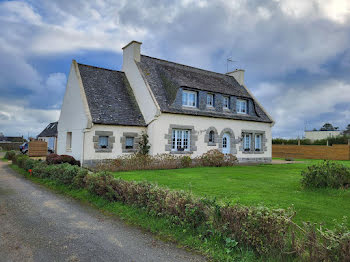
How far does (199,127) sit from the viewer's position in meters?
19.7

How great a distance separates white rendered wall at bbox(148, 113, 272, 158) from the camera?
17594 mm

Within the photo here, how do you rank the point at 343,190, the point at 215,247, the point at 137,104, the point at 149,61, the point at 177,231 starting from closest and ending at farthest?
the point at 215,247 → the point at 177,231 → the point at 343,190 → the point at 137,104 → the point at 149,61

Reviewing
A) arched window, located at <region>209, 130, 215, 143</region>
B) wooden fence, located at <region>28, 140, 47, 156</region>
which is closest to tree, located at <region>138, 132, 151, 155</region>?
arched window, located at <region>209, 130, 215, 143</region>

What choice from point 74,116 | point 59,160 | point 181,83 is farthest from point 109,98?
point 59,160

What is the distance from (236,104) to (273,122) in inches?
170

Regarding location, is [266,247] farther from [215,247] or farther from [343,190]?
[343,190]

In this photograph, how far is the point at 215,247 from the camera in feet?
15.7

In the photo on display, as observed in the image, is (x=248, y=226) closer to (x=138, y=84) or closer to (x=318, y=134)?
(x=138, y=84)

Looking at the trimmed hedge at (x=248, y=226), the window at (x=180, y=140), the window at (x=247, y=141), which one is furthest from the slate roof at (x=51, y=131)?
the trimmed hedge at (x=248, y=226)

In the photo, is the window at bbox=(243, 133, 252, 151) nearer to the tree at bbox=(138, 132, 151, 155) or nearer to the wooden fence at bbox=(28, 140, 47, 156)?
the tree at bbox=(138, 132, 151, 155)

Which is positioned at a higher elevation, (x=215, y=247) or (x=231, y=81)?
(x=231, y=81)

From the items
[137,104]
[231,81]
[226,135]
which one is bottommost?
[226,135]

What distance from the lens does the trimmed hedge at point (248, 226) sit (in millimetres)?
3732

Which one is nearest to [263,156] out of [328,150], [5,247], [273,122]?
[273,122]
